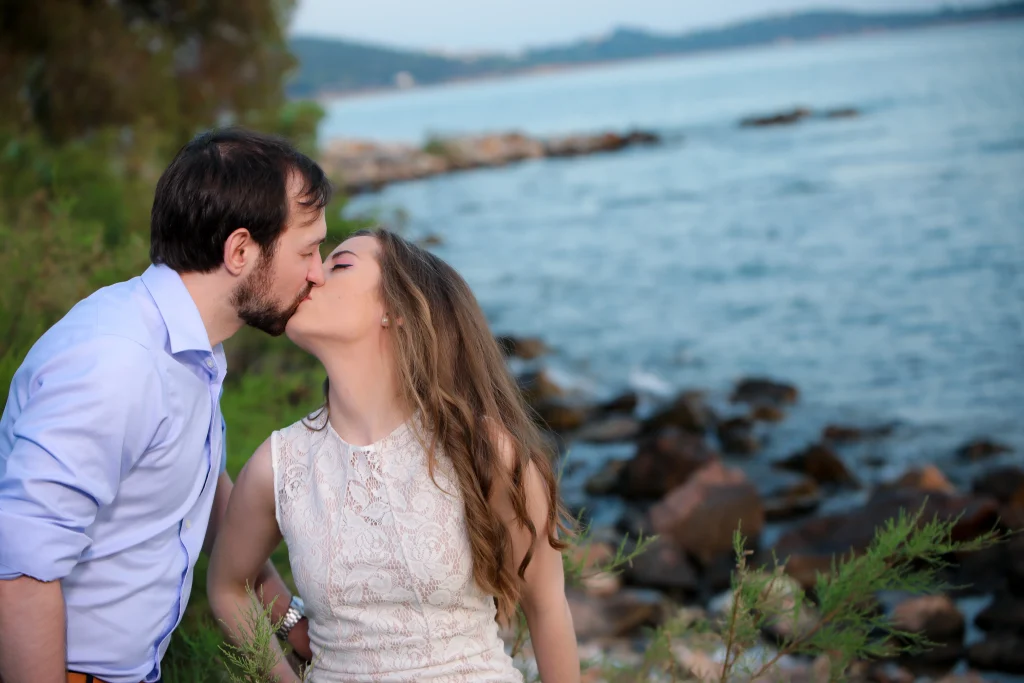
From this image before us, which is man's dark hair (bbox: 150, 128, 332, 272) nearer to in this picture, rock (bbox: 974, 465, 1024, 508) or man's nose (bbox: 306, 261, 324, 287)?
man's nose (bbox: 306, 261, 324, 287)

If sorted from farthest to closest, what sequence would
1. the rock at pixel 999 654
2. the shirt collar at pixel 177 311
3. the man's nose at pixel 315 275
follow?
1. the rock at pixel 999 654
2. the man's nose at pixel 315 275
3. the shirt collar at pixel 177 311

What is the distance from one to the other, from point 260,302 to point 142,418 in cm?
46

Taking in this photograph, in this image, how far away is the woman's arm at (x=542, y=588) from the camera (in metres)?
2.79

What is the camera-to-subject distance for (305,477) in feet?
9.21

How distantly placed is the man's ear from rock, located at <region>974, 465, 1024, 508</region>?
7.92m

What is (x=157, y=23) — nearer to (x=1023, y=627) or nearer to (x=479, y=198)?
(x=1023, y=627)

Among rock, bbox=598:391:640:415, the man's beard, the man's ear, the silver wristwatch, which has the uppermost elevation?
the man's ear

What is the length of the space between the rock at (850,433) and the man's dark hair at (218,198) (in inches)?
377

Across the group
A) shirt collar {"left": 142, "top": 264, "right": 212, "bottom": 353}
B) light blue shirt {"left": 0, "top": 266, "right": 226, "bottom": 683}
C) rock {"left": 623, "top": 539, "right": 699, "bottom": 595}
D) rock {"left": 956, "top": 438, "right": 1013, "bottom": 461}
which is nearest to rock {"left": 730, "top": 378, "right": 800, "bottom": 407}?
rock {"left": 956, "top": 438, "right": 1013, "bottom": 461}

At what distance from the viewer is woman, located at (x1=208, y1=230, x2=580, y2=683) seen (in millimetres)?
2699

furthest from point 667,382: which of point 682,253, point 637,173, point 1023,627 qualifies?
point 637,173

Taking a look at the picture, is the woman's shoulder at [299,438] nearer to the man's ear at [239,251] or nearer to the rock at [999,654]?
the man's ear at [239,251]

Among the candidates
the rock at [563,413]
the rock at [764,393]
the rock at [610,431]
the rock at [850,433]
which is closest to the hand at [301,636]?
the rock at [610,431]

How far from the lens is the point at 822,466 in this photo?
32.6 feet
